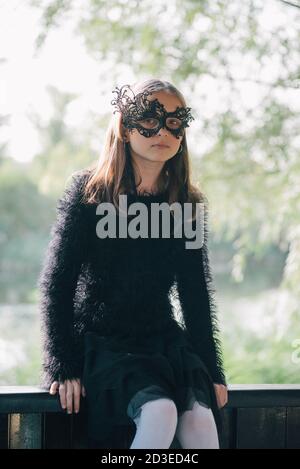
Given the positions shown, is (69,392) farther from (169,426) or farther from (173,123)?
(173,123)

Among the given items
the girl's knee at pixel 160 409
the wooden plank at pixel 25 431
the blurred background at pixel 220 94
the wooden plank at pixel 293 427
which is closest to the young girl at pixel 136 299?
the girl's knee at pixel 160 409

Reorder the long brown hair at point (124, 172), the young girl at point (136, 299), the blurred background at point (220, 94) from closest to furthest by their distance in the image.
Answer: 1. the young girl at point (136, 299)
2. the long brown hair at point (124, 172)
3. the blurred background at point (220, 94)

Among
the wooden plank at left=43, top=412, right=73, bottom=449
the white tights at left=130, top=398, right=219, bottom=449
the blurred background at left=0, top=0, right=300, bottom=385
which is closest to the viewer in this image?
the white tights at left=130, top=398, right=219, bottom=449

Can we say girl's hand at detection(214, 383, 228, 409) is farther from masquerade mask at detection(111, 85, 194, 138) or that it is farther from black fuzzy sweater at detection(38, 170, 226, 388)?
masquerade mask at detection(111, 85, 194, 138)

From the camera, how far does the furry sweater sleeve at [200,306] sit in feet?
6.20

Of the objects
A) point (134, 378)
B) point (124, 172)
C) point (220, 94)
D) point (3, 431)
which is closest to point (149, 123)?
point (124, 172)

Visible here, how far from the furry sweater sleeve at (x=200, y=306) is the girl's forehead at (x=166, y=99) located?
0.42 metres

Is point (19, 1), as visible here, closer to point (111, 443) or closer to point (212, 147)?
point (212, 147)

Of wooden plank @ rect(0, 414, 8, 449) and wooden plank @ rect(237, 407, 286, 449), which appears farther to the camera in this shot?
wooden plank @ rect(237, 407, 286, 449)

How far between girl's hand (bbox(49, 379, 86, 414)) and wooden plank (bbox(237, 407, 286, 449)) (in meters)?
0.47

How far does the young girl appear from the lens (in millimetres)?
1669

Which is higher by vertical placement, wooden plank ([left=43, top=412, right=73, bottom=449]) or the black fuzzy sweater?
the black fuzzy sweater

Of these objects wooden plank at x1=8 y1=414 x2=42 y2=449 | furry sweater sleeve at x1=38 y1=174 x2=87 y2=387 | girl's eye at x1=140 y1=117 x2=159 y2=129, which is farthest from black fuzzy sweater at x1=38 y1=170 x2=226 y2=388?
girl's eye at x1=140 y1=117 x2=159 y2=129

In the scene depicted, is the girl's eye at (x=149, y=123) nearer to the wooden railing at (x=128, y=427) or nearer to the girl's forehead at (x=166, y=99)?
the girl's forehead at (x=166, y=99)
